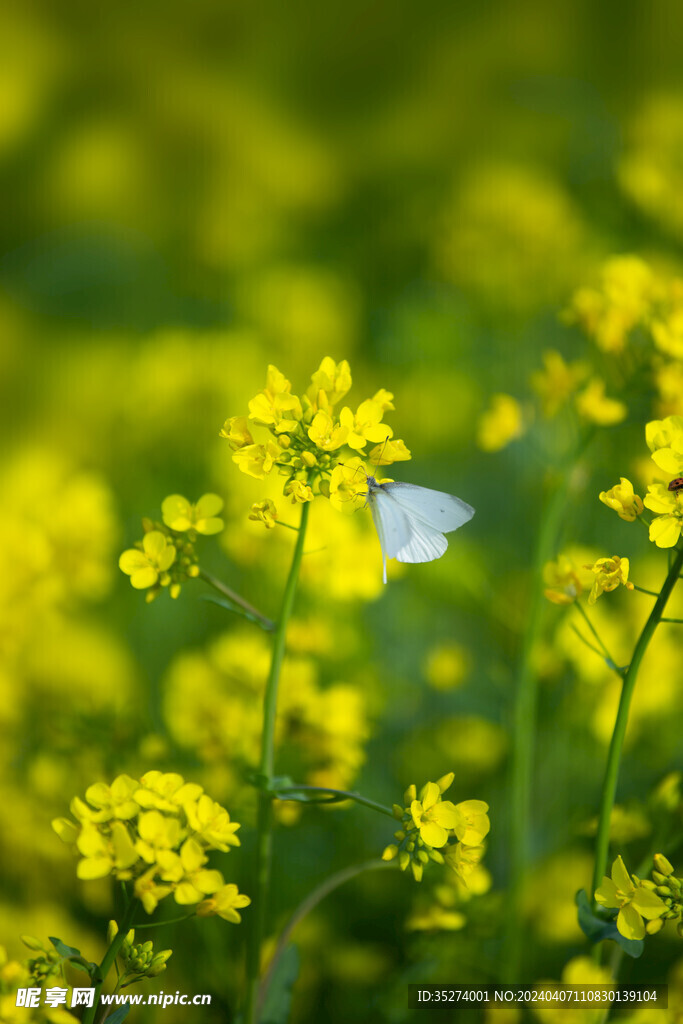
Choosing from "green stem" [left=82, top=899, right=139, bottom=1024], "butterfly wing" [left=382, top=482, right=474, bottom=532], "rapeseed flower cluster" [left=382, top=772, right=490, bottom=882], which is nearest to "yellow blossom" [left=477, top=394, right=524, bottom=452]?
"butterfly wing" [left=382, top=482, right=474, bottom=532]

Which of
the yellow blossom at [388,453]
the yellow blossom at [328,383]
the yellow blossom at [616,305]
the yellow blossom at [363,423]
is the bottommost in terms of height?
the yellow blossom at [388,453]

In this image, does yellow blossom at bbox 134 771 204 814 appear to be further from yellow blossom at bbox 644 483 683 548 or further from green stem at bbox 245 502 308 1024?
yellow blossom at bbox 644 483 683 548

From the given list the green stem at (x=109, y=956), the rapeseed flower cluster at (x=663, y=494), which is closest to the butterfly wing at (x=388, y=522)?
the rapeseed flower cluster at (x=663, y=494)

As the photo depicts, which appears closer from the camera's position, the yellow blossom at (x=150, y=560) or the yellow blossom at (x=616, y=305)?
the yellow blossom at (x=150, y=560)

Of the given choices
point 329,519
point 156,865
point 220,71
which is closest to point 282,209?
point 220,71

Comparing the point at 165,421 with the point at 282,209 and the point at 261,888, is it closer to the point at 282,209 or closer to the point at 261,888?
the point at 282,209

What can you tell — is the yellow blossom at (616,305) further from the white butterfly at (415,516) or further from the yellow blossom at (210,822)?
the yellow blossom at (210,822)
